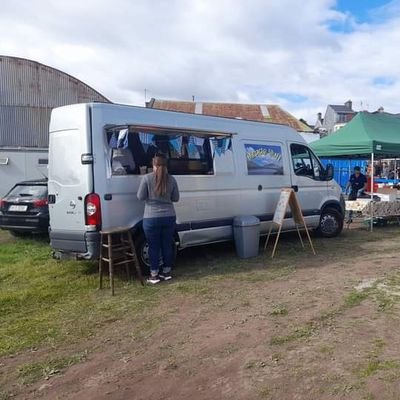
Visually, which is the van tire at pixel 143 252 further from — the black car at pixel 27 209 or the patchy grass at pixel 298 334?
the black car at pixel 27 209

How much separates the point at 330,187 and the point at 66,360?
7.25 meters

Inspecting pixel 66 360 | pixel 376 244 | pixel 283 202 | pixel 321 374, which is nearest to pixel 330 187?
pixel 376 244

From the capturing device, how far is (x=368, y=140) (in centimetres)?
1143

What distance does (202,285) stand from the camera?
6.07m

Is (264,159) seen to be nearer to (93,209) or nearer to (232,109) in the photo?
(93,209)

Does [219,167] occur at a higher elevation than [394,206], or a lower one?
higher

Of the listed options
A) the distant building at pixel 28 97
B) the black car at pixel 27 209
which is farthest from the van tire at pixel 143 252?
the distant building at pixel 28 97

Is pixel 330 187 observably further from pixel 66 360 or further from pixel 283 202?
pixel 66 360

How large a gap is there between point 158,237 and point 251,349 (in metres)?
2.67

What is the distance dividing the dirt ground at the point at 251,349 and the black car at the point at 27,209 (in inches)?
185

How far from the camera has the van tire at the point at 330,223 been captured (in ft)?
31.5

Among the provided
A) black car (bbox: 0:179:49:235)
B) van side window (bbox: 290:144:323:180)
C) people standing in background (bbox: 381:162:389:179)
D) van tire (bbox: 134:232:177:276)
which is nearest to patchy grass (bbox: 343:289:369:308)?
van tire (bbox: 134:232:177:276)

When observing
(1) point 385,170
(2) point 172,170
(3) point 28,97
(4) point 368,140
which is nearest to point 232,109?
(1) point 385,170

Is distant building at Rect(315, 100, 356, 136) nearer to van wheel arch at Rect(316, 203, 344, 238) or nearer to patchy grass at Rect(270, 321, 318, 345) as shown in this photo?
van wheel arch at Rect(316, 203, 344, 238)
